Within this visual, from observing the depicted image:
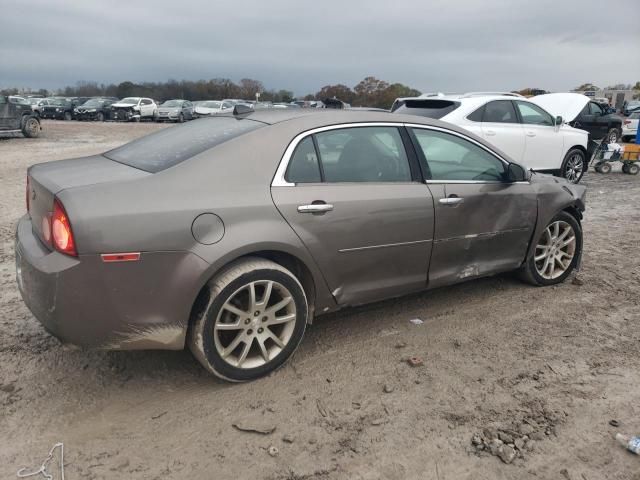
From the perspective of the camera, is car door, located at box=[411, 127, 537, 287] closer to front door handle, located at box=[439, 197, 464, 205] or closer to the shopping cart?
front door handle, located at box=[439, 197, 464, 205]

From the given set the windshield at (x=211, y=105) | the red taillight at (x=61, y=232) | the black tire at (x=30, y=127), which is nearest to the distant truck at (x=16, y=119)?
the black tire at (x=30, y=127)

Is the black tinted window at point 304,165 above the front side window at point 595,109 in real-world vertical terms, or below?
below

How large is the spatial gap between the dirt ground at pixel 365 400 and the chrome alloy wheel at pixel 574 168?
261 inches

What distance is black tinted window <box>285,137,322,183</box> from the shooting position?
10.6ft

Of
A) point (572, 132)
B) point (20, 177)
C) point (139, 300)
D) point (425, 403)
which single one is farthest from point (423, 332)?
point (20, 177)

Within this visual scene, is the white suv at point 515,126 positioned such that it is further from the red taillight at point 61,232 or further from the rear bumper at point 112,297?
the red taillight at point 61,232

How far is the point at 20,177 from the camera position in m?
10.3

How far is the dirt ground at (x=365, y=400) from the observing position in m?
2.52

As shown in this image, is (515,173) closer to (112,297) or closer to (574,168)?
(112,297)

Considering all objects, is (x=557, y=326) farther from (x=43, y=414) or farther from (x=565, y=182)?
(x=43, y=414)

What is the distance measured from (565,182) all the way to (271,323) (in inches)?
127

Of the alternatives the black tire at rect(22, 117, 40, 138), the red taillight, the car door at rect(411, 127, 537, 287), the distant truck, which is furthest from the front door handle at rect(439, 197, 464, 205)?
the black tire at rect(22, 117, 40, 138)

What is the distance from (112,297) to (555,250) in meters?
3.83

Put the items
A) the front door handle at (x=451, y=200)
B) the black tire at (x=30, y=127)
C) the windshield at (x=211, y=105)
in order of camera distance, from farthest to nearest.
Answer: the windshield at (x=211, y=105) → the black tire at (x=30, y=127) → the front door handle at (x=451, y=200)
